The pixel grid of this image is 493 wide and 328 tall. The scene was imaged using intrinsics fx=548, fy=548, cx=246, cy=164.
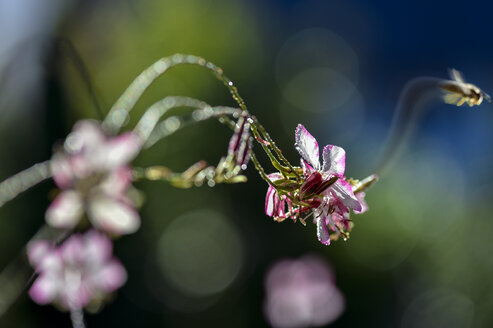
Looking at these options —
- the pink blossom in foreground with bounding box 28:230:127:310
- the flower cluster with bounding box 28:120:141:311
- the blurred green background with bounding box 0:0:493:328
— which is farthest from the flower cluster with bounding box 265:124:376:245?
the blurred green background with bounding box 0:0:493:328

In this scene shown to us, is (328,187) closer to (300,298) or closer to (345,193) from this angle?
(345,193)

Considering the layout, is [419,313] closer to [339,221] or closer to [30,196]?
[30,196]

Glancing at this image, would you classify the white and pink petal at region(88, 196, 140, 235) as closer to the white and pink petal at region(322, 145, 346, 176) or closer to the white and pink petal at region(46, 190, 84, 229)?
Answer: the white and pink petal at region(46, 190, 84, 229)

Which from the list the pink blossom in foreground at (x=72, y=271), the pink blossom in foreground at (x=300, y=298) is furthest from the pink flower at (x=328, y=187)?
the pink blossom in foreground at (x=300, y=298)

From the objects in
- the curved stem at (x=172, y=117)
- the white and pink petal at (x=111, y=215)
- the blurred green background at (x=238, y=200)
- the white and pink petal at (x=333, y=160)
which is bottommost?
the blurred green background at (x=238, y=200)

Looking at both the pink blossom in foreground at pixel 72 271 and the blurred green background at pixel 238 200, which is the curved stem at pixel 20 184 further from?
the blurred green background at pixel 238 200
